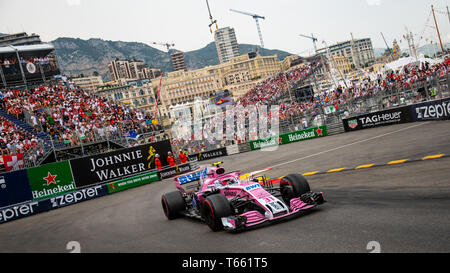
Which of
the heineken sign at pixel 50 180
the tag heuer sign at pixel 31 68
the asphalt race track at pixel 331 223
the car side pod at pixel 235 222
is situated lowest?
the asphalt race track at pixel 331 223

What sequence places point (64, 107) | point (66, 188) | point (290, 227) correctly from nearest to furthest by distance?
point (290, 227)
point (66, 188)
point (64, 107)

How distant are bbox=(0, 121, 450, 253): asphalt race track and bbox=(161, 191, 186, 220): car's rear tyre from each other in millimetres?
394

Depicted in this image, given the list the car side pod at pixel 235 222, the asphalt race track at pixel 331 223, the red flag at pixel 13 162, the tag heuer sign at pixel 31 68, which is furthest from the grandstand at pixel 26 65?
the car side pod at pixel 235 222

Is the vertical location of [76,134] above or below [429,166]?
above

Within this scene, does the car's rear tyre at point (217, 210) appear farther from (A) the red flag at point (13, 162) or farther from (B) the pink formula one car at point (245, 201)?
(A) the red flag at point (13, 162)

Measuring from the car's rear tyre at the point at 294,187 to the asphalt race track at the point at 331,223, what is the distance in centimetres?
71

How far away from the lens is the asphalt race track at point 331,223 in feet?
20.5

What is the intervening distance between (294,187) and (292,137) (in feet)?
77.1

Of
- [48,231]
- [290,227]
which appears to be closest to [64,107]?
[48,231]

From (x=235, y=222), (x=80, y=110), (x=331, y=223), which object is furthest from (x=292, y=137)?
(x=331, y=223)

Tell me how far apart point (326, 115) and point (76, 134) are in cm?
2008

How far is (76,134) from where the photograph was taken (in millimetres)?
28203

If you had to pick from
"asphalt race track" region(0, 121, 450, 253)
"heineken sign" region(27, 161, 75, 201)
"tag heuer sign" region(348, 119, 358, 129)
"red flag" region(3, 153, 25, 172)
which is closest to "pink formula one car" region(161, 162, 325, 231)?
"asphalt race track" region(0, 121, 450, 253)
